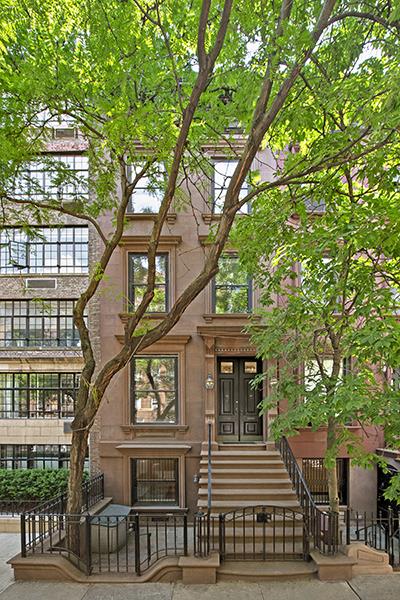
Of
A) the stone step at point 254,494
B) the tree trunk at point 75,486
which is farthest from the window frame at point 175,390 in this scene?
the tree trunk at point 75,486

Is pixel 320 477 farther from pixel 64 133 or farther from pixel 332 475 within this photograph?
pixel 64 133

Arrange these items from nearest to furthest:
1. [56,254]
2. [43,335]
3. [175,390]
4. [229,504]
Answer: [229,504] → [175,390] → [43,335] → [56,254]

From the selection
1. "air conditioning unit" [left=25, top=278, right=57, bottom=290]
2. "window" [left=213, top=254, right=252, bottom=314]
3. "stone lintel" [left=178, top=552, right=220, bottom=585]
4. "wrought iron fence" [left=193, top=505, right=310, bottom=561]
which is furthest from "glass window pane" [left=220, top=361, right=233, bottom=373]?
"air conditioning unit" [left=25, top=278, right=57, bottom=290]

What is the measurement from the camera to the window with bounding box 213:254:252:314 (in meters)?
12.2

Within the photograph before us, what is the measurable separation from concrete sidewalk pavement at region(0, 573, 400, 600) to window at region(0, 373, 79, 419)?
19.7 ft

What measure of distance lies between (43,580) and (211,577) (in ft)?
10.3

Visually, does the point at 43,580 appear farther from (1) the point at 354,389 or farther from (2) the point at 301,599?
(1) the point at 354,389

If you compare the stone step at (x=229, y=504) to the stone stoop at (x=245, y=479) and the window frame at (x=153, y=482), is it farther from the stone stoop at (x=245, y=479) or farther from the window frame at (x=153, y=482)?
the window frame at (x=153, y=482)

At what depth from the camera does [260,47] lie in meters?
6.82

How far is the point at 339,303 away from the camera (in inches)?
330

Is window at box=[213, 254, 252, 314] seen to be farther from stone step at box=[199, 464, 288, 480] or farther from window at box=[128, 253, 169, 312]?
stone step at box=[199, 464, 288, 480]

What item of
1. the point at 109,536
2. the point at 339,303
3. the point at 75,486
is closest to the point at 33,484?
the point at 109,536

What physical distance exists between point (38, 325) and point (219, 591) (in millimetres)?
9398

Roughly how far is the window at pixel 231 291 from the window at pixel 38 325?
4.83 meters
